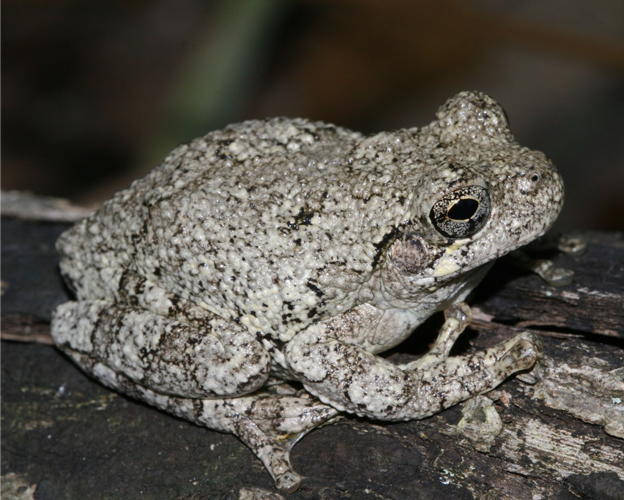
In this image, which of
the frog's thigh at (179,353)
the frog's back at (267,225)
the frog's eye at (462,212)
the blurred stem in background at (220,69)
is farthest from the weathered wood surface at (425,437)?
the blurred stem in background at (220,69)

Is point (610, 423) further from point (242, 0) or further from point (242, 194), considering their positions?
point (242, 0)

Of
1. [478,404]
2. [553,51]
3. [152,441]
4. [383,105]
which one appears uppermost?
[553,51]

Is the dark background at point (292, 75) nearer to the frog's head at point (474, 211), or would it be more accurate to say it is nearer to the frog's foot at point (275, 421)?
the frog's foot at point (275, 421)

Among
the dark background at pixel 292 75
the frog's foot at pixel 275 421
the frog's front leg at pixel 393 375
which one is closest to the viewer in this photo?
the frog's front leg at pixel 393 375

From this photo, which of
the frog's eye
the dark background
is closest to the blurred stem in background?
the dark background

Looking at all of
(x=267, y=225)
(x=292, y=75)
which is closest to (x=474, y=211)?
(x=267, y=225)

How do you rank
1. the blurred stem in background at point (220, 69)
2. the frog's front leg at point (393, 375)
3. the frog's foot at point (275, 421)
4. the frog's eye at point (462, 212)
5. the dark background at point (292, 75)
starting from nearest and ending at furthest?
the frog's eye at point (462, 212)
the frog's front leg at point (393, 375)
the frog's foot at point (275, 421)
the blurred stem in background at point (220, 69)
the dark background at point (292, 75)

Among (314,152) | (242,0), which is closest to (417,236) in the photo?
(314,152)
